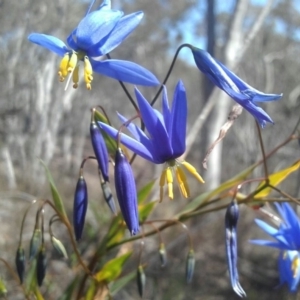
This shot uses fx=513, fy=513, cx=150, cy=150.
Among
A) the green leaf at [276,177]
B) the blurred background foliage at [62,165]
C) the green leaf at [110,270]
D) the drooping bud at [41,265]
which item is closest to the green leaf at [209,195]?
the green leaf at [276,177]

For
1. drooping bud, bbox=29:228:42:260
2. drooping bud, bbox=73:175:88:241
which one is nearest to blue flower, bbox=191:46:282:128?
drooping bud, bbox=73:175:88:241

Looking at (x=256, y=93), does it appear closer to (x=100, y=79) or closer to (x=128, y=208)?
(x=128, y=208)

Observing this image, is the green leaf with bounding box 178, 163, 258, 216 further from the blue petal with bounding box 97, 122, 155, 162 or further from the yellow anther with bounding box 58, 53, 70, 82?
the yellow anther with bounding box 58, 53, 70, 82

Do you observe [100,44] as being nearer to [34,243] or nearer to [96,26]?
[96,26]

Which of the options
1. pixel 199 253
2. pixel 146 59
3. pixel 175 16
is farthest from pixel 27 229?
pixel 175 16

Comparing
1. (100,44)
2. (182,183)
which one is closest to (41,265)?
(182,183)

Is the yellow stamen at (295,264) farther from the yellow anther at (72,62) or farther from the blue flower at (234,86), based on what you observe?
the yellow anther at (72,62)
